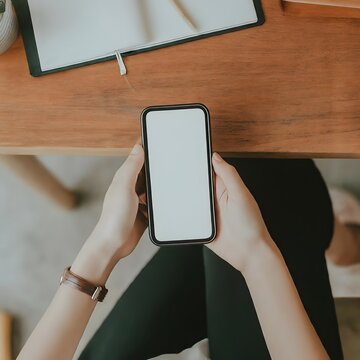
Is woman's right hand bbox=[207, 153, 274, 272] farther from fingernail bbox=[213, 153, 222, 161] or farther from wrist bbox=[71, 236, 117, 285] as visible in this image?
wrist bbox=[71, 236, 117, 285]

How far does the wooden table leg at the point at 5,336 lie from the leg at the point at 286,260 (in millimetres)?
498

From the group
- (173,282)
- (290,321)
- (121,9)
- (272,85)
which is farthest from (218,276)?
(121,9)

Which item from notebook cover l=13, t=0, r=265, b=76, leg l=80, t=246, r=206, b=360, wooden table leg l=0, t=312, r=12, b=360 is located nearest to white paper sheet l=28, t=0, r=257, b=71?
notebook cover l=13, t=0, r=265, b=76

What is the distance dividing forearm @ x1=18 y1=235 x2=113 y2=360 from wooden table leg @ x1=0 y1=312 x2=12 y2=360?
1.57 ft

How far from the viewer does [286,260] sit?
2.46ft

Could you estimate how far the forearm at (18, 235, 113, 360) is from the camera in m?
0.57

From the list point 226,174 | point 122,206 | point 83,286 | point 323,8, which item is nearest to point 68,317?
point 83,286

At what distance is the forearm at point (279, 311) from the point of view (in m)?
0.56

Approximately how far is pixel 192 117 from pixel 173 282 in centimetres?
29

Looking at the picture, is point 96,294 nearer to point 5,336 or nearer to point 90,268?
point 90,268

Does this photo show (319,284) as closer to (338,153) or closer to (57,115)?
(338,153)

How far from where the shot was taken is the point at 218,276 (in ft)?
2.40

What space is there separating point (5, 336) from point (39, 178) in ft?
1.13

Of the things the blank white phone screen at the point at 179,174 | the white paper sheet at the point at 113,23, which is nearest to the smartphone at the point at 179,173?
the blank white phone screen at the point at 179,174
